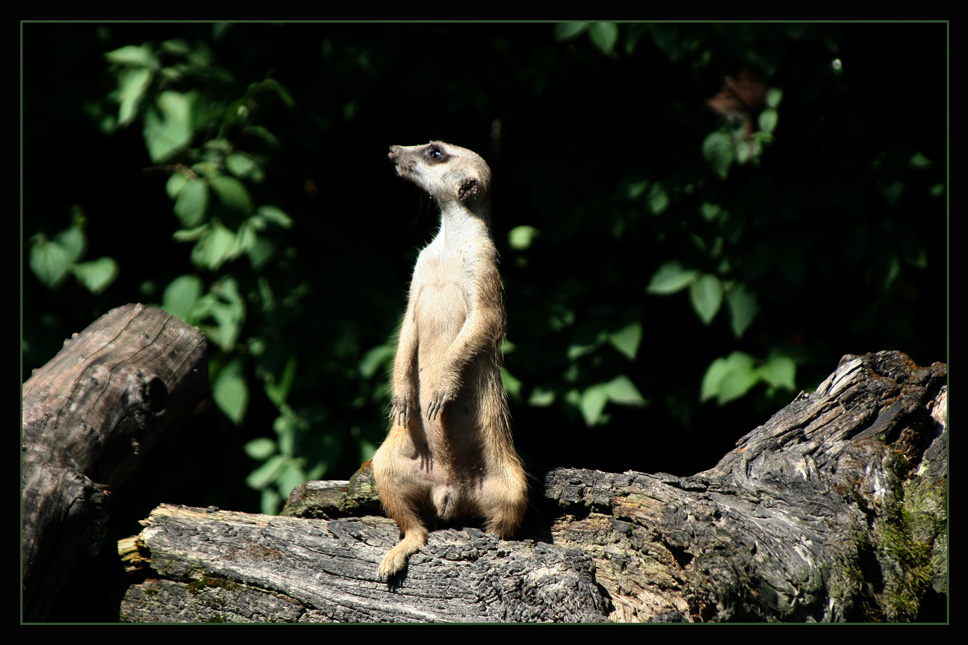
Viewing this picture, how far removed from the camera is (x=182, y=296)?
461 centimetres

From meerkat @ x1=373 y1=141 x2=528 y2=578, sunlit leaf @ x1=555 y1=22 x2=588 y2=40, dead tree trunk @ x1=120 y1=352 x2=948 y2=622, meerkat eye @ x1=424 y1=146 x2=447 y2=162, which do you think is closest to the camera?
dead tree trunk @ x1=120 y1=352 x2=948 y2=622

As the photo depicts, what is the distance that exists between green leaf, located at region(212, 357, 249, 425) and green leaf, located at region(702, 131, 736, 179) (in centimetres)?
312

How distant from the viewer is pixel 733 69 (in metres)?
4.84

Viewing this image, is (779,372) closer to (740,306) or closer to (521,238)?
(740,306)

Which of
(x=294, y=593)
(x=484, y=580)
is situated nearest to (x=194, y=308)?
(x=294, y=593)

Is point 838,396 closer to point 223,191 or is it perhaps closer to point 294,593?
point 294,593

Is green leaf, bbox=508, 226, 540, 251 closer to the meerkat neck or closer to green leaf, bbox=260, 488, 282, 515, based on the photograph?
the meerkat neck

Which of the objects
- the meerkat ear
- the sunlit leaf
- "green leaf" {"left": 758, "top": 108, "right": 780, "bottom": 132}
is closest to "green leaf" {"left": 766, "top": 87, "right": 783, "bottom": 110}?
"green leaf" {"left": 758, "top": 108, "right": 780, "bottom": 132}

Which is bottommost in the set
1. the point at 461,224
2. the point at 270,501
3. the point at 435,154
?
the point at 270,501

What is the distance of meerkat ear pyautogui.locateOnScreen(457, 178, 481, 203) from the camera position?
3508mm

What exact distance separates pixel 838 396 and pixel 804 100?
1815 mm

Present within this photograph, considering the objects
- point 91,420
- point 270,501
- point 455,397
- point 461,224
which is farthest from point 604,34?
point 270,501

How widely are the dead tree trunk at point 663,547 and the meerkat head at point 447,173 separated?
1.36m

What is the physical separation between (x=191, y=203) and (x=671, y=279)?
281cm
